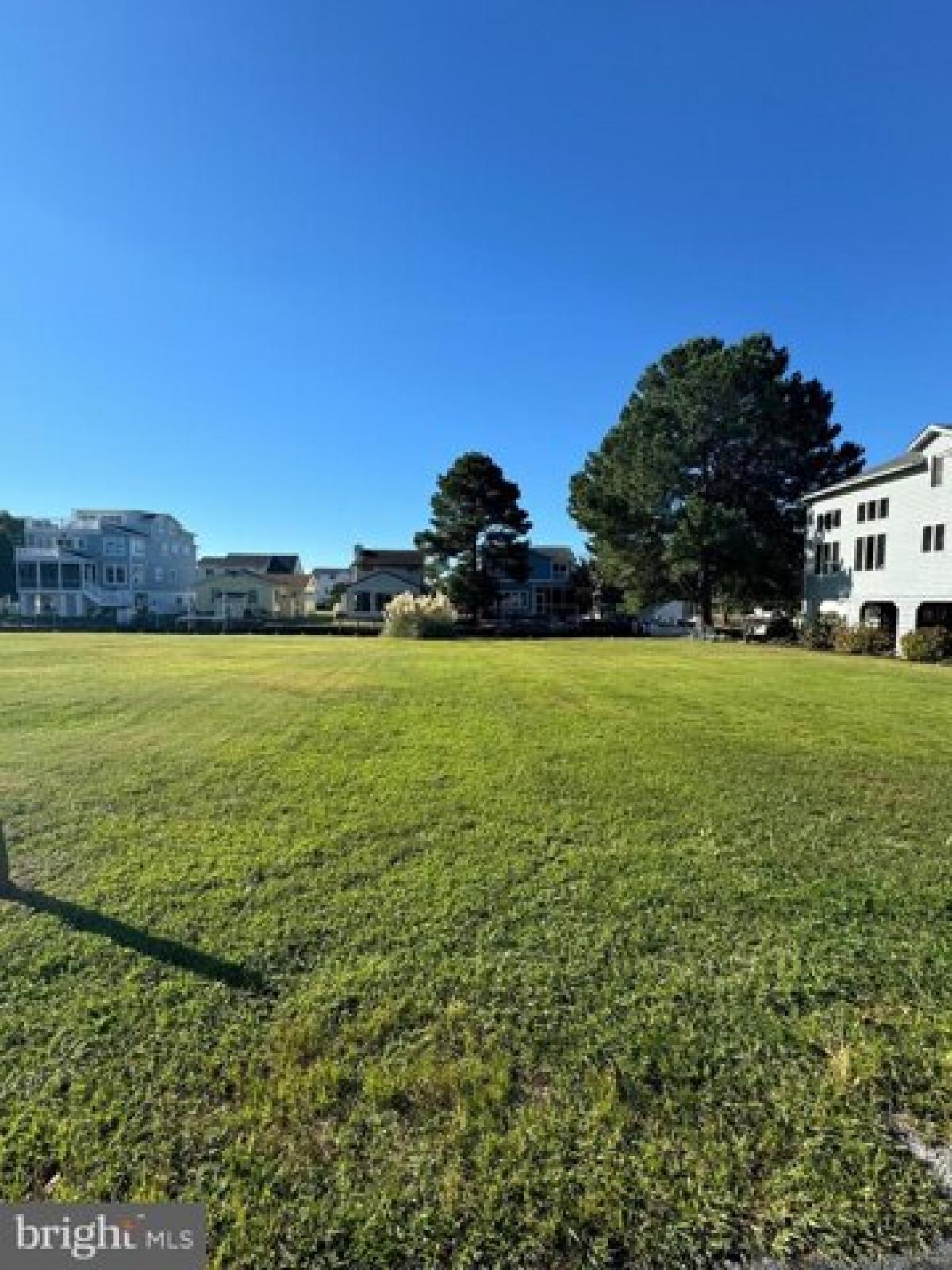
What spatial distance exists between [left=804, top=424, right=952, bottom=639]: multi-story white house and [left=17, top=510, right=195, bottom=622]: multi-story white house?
48.4 meters

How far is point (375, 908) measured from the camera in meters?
3.57

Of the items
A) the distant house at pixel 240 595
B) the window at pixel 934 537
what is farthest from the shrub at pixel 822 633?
the distant house at pixel 240 595

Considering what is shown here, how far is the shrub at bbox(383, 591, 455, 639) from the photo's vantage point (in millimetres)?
29891

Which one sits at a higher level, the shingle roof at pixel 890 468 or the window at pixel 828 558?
the shingle roof at pixel 890 468

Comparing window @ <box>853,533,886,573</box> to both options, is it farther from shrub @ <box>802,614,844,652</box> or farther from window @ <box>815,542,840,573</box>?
shrub @ <box>802,614,844,652</box>

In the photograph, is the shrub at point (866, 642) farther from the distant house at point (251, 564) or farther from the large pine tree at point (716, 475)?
the distant house at point (251, 564)

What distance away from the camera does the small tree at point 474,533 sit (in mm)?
38312

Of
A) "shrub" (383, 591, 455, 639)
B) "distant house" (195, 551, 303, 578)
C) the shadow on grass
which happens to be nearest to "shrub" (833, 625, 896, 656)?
"shrub" (383, 591, 455, 639)

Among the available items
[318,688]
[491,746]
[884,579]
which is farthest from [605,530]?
[491,746]

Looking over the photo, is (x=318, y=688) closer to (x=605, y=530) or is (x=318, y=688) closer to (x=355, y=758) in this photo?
(x=355, y=758)

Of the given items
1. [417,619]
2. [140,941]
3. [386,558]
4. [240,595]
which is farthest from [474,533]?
[140,941]

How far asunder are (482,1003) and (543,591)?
49233 mm

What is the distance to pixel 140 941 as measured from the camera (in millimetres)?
3229

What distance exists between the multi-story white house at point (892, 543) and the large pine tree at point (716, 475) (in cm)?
412
